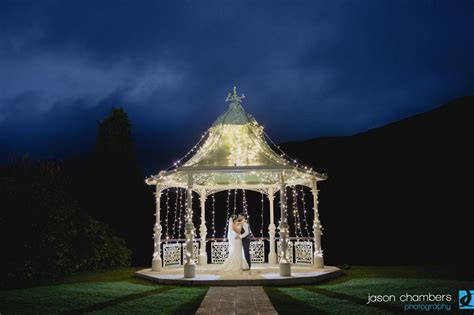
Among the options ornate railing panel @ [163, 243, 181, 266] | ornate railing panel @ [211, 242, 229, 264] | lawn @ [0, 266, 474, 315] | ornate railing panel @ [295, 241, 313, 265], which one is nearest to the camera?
lawn @ [0, 266, 474, 315]

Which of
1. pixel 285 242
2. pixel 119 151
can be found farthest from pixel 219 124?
pixel 119 151

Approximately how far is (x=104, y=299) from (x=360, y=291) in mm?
5390

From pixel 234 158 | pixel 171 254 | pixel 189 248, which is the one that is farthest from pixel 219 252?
pixel 234 158

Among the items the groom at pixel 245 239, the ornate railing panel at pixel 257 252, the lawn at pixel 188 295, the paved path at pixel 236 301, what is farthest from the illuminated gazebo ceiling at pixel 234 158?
the paved path at pixel 236 301

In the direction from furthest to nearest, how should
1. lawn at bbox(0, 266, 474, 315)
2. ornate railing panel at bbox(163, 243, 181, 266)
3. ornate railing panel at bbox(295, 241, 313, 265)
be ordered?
ornate railing panel at bbox(163, 243, 181, 266)
ornate railing panel at bbox(295, 241, 313, 265)
lawn at bbox(0, 266, 474, 315)

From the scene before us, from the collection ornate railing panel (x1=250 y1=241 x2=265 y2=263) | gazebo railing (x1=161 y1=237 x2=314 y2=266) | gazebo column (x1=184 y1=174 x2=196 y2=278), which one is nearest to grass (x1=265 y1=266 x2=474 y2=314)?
gazebo railing (x1=161 y1=237 x2=314 y2=266)

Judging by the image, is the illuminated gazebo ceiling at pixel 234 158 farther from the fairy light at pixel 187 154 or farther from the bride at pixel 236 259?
the bride at pixel 236 259

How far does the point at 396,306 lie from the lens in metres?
7.30

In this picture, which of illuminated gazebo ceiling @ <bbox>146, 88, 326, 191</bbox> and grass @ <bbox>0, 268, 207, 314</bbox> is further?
illuminated gazebo ceiling @ <bbox>146, 88, 326, 191</bbox>

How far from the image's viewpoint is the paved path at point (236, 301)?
7.02 meters

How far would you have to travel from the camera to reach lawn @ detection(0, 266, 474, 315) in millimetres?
7387

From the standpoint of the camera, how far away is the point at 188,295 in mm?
8984

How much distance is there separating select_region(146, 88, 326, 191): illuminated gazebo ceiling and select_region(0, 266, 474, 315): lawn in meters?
3.10

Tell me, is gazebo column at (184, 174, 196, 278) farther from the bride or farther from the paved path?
the bride
